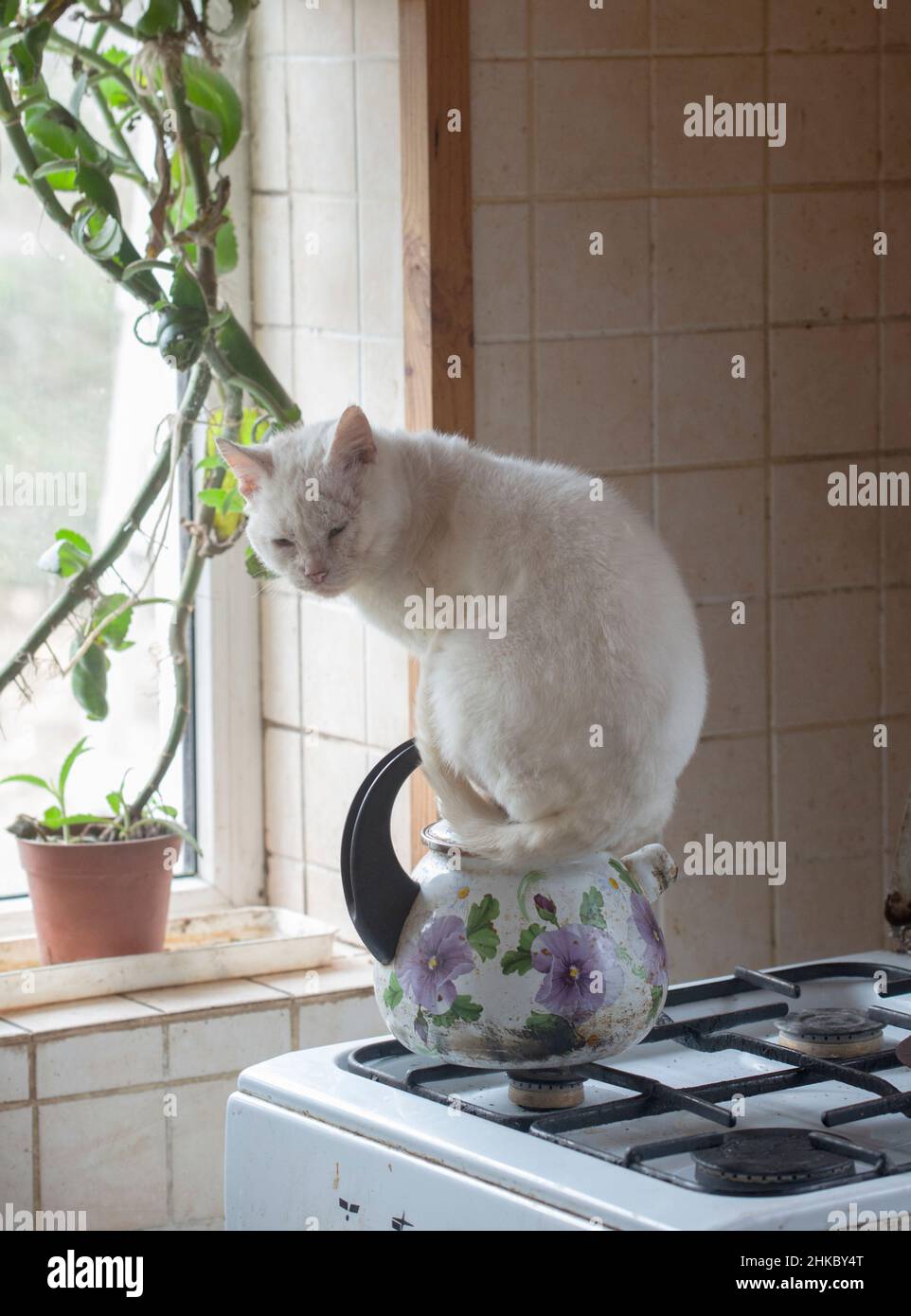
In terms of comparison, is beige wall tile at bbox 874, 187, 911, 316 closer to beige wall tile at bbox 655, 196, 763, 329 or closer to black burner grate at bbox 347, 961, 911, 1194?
beige wall tile at bbox 655, 196, 763, 329

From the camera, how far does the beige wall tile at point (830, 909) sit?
6.50 feet

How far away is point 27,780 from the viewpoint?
195cm

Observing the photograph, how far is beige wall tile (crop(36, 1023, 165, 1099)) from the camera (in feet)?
5.78

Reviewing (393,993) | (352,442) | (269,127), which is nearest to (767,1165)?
(393,993)

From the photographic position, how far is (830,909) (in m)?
2.00

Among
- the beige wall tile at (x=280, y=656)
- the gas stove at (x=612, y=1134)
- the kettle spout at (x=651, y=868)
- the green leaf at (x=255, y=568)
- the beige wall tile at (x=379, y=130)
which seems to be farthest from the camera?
the beige wall tile at (x=280, y=656)

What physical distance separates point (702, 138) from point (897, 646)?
0.62 meters

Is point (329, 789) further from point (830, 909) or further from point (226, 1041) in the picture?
point (830, 909)

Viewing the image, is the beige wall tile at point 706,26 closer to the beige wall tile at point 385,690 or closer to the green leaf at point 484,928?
the beige wall tile at point 385,690

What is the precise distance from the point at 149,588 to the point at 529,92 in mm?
751

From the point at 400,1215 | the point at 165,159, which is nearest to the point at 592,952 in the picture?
the point at 400,1215

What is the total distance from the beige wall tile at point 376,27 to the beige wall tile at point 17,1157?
118cm

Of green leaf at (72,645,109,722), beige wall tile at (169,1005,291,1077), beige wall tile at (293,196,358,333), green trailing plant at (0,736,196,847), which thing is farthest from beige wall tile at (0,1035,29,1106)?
beige wall tile at (293,196,358,333)

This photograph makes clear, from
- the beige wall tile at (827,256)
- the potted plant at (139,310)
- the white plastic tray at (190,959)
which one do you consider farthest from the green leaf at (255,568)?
the beige wall tile at (827,256)
